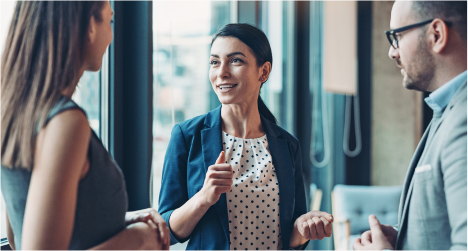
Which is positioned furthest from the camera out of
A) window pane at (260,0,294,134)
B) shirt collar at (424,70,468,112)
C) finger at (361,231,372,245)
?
window pane at (260,0,294,134)

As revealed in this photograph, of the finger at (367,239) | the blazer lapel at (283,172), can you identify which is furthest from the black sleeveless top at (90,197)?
the finger at (367,239)

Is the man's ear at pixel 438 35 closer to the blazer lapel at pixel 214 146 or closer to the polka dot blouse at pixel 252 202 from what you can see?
the polka dot blouse at pixel 252 202

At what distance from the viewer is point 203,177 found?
1.32 meters

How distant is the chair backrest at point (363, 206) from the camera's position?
3406 millimetres

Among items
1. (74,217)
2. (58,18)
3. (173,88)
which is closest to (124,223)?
(74,217)

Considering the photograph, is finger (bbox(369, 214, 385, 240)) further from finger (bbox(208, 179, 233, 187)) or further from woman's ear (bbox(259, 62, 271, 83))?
woman's ear (bbox(259, 62, 271, 83))

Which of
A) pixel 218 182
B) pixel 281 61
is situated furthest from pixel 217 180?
pixel 281 61

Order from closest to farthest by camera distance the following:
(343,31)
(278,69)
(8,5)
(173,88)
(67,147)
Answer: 1. (67,147)
2. (8,5)
3. (173,88)
4. (278,69)
5. (343,31)

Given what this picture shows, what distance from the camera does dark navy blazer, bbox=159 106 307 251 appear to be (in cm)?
130

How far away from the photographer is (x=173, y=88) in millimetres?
1827

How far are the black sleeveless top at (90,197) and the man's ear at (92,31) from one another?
0.16 m

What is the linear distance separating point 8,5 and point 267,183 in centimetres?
107

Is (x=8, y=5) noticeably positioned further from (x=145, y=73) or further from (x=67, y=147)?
(x=67, y=147)

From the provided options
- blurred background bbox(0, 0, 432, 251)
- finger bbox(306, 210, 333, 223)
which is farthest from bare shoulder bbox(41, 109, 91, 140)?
finger bbox(306, 210, 333, 223)
